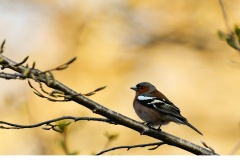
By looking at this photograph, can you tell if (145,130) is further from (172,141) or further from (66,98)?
(66,98)

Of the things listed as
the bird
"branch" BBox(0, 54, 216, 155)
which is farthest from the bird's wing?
"branch" BBox(0, 54, 216, 155)

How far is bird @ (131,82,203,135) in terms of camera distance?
237cm

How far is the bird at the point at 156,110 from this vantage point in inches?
93.2

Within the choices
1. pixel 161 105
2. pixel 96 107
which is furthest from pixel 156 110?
pixel 96 107

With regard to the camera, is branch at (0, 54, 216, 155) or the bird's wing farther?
the bird's wing

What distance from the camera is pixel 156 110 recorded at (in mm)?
2432

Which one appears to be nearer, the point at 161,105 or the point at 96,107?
the point at 96,107

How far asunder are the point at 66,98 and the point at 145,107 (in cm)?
112

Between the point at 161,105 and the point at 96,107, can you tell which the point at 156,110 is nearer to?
the point at 161,105

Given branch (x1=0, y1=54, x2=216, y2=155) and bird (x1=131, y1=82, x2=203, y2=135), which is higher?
bird (x1=131, y1=82, x2=203, y2=135)

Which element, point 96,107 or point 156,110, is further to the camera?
point 156,110

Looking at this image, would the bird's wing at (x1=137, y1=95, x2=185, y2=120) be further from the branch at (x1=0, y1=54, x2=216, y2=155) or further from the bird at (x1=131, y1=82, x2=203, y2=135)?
the branch at (x1=0, y1=54, x2=216, y2=155)

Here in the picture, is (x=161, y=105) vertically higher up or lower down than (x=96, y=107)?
higher up

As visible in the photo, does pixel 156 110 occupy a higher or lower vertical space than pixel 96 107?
higher
